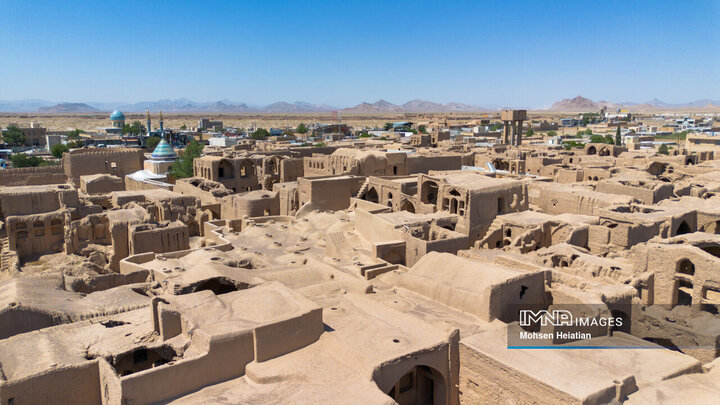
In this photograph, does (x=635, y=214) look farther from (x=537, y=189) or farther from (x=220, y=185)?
(x=220, y=185)

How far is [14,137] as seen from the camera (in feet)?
224

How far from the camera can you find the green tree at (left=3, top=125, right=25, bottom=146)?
67.5 metres

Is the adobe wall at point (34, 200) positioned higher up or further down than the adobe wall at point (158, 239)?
higher up

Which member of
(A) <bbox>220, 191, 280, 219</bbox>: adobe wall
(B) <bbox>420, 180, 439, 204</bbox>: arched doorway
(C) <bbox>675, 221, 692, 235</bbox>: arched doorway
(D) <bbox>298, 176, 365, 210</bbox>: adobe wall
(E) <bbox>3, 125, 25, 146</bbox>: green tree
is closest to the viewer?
(C) <bbox>675, 221, 692, 235</bbox>: arched doorway

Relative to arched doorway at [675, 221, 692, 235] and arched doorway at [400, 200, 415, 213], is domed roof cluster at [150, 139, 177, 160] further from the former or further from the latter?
arched doorway at [675, 221, 692, 235]

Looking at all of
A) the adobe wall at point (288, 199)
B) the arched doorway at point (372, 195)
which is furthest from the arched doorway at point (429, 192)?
the adobe wall at point (288, 199)

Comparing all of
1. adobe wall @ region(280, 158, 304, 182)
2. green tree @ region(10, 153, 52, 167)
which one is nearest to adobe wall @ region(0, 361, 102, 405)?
adobe wall @ region(280, 158, 304, 182)

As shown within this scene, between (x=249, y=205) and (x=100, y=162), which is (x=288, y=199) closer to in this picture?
(x=249, y=205)

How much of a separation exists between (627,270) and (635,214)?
5.49m

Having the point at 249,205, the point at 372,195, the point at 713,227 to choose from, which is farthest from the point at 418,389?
the point at 372,195

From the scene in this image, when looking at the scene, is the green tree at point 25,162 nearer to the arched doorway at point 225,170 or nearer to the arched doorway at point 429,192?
the arched doorway at point 225,170

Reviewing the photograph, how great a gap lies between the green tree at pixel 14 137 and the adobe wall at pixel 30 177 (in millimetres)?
40228

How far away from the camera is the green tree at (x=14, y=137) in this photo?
6750 centimetres

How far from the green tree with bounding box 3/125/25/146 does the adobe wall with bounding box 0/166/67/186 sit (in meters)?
40.2
